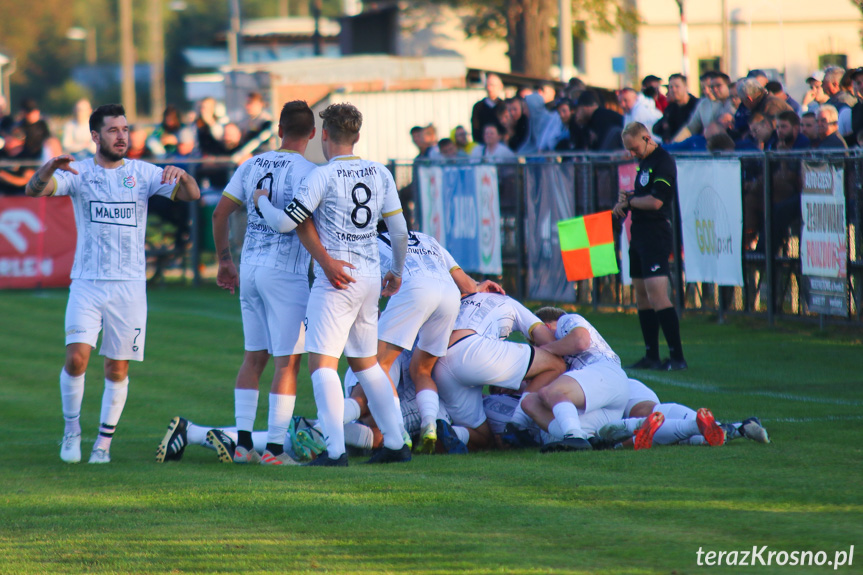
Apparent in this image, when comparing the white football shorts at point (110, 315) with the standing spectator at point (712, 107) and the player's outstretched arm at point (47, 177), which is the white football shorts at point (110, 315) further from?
the standing spectator at point (712, 107)

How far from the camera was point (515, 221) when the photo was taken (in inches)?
639

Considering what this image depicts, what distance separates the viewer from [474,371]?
300 inches

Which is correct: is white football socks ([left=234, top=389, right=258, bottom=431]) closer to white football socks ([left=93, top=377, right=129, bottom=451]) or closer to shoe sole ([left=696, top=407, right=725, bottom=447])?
white football socks ([left=93, top=377, right=129, bottom=451])

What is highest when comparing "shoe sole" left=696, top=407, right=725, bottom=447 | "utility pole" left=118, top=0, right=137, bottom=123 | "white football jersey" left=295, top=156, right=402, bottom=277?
"utility pole" left=118, top=0, right=137, bottom=123

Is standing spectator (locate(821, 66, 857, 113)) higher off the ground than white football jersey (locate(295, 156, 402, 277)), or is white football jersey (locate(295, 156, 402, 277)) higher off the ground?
standing spectator (locate(821, 66, 857, 113))

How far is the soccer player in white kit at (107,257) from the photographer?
748 cm

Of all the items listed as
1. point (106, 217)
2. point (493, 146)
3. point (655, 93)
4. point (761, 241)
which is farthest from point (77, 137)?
point (106, 217)

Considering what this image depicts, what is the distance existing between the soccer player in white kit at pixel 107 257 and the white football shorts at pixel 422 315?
1429mm

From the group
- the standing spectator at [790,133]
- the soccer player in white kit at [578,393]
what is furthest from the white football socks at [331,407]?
the standing spectator at [790,133]

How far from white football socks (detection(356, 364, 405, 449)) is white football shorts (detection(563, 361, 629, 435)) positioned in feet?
3.78

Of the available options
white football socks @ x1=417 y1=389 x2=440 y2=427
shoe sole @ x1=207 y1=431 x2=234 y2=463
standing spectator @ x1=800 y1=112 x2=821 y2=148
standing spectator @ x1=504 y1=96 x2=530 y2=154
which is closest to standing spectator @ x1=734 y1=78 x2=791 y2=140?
standing spectator @ x1=800 y1=112 x2=821 y2=148

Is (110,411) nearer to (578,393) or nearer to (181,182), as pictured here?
(181,182)

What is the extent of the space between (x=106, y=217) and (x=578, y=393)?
10.2 ft

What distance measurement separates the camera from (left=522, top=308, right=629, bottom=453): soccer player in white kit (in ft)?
23.8
